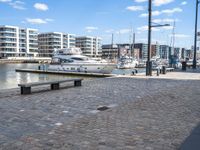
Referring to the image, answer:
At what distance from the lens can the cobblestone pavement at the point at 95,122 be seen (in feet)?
17.2

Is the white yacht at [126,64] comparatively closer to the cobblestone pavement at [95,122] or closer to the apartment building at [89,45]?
the cobblestone pavement at [95,122]

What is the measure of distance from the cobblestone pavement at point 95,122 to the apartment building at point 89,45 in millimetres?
161390

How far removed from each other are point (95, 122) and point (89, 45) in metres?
169

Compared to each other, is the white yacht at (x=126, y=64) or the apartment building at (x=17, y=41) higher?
the apartment building at (x=17, y=41)

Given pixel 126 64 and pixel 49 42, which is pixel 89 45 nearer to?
pixel 49 42

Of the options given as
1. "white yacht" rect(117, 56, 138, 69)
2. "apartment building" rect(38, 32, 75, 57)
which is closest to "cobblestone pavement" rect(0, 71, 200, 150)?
"white yacht" rect(117, 56, 138, 69)

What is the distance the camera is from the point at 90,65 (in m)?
45.9

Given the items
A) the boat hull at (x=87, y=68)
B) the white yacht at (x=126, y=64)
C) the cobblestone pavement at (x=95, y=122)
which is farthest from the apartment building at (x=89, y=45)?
the cobblestone pavement at (x=95, y=122)

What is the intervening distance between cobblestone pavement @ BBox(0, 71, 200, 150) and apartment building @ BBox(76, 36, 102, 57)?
16139 centimetres

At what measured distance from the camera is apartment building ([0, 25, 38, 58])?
420 feet

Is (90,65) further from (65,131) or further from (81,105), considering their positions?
(65,131)

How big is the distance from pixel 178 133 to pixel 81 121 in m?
2.40

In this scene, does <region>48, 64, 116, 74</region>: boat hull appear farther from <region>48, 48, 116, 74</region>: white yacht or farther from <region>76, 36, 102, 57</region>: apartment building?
<region>76, 36, 102, 57</region>: apartment building

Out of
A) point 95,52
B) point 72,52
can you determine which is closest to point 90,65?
point 72,52
